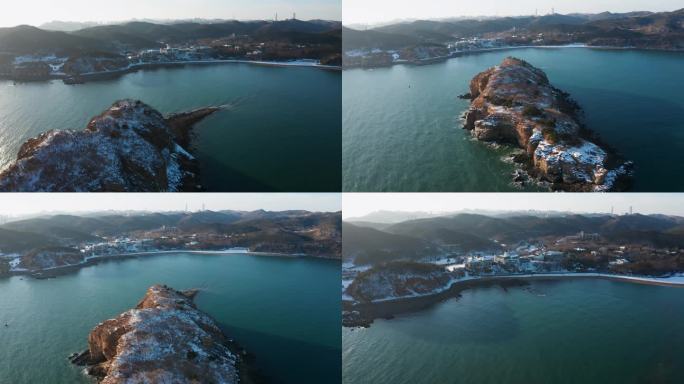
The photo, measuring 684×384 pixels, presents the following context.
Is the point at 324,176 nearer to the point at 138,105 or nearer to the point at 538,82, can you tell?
the point at 138,105

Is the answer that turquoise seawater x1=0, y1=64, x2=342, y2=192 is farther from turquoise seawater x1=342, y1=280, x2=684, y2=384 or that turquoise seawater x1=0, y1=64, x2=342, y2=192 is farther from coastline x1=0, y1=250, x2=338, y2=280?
coastline x1=0, y1=250, x2=338, y2=280

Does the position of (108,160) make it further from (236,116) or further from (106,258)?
(106,258)

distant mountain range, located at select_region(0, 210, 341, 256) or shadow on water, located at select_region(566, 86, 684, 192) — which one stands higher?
shadow on water, located at select_region(566, 86, 684, 192)

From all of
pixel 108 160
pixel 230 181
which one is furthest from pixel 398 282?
pixel 108 160

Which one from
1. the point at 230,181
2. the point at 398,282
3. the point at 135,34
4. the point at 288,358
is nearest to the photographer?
the point at 230,181

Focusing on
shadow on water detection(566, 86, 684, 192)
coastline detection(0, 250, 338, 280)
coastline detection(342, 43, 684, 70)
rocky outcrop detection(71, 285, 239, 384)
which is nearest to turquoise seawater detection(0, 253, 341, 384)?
coastline detection(0, 250, 338, 280)

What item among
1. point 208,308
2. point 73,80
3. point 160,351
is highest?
point 73,80

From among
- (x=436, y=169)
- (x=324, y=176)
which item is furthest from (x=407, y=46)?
(x=324, y=176)
